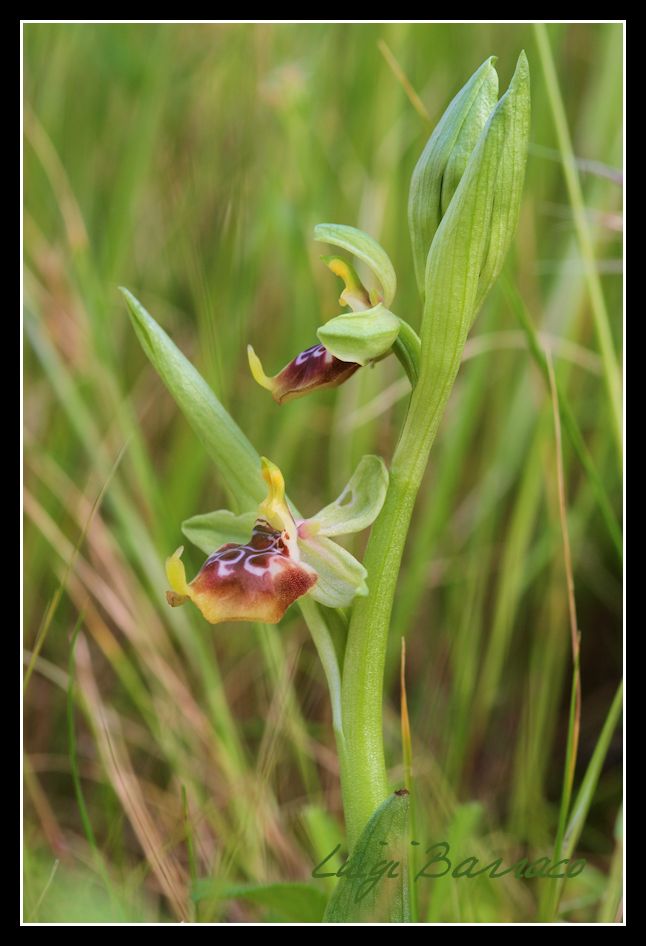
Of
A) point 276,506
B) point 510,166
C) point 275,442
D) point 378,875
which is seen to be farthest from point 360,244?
point 275,442

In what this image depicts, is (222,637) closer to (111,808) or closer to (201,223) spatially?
(111,808)

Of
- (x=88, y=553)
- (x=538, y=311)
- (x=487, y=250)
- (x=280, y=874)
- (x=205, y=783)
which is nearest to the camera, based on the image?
(x=487, y=250)

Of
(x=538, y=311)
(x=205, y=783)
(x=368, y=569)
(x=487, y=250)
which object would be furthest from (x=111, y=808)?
(x=538, y=311)

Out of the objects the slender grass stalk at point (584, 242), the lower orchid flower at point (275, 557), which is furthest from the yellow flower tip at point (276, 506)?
the slender grass stalk at point (584, 242)

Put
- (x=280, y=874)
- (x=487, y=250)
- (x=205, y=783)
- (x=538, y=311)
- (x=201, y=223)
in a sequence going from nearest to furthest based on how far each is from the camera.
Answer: (x=487, y=250), (x=280, y=874), (x=205, y=783), (x=201, y=223), (x=538, y=311)

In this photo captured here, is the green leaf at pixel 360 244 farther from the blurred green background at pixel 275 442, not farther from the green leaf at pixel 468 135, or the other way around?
the blurred green background at pixel 275 442
